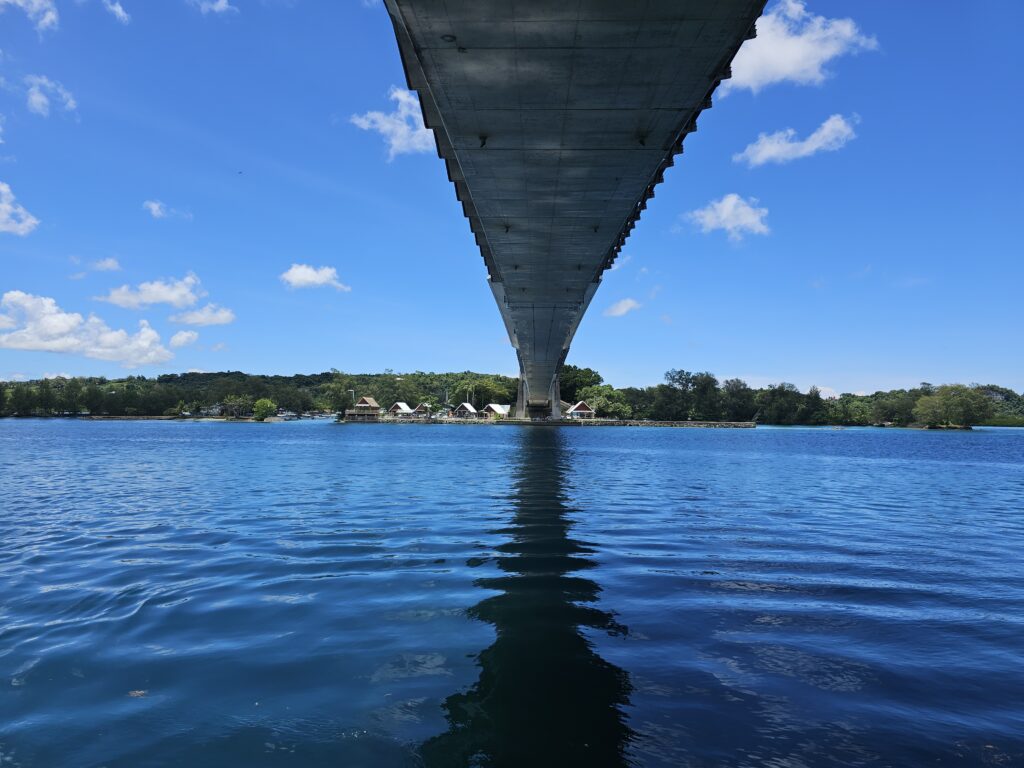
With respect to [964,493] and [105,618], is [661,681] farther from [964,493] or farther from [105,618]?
[964,493]

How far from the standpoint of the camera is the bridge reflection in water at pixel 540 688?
4.90 meters

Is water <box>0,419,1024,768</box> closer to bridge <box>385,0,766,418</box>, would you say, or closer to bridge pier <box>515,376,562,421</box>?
bridge <box>385,0,766,418</box>

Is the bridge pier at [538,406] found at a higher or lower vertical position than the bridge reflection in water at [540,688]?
higher

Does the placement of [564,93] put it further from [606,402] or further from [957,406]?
[957,406]

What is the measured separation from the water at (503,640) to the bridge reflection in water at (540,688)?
0.03m

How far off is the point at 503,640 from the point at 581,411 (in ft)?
541

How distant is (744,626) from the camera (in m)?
8.12

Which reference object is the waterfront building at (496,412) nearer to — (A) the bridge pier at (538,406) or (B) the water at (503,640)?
(A) the bridge pier at (538,406)

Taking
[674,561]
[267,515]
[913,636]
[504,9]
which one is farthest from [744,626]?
[267,515]

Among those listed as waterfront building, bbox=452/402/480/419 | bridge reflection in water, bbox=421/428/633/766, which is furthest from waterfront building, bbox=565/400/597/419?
→ bridge reflection in water, bbox=421/428/633/766

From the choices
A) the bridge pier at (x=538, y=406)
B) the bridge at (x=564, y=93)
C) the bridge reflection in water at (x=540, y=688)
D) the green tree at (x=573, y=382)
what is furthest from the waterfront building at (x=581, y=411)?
the bridge reflection in water at (x=540, y=688)

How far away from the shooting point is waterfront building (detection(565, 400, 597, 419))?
170625mm

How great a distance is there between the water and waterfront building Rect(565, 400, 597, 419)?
152571mm

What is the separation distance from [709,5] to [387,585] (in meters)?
11.4
